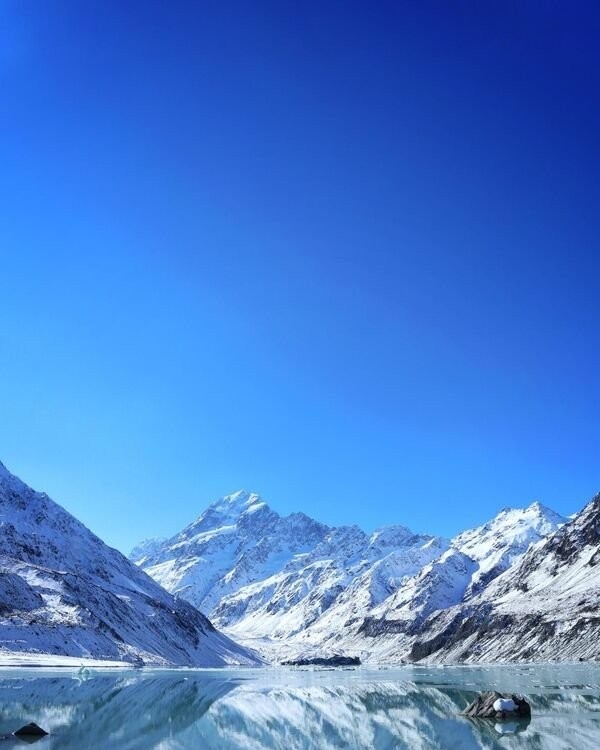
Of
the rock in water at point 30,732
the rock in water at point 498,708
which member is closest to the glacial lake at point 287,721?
the rock in water at point 30,732

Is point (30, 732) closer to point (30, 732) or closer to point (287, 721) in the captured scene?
point (30, 732)

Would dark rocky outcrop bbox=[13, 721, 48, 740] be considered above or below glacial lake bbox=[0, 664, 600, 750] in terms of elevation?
below

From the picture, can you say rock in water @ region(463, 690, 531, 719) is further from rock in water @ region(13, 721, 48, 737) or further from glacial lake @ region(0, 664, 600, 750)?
rock in water @ region(13, 721, 48, 737)

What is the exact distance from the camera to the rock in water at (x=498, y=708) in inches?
2130

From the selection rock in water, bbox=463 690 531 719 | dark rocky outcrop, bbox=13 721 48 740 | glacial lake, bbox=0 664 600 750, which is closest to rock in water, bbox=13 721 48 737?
dark rocky outcrop, bbox=13 721 48 740

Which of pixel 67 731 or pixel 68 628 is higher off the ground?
pixel 67 731

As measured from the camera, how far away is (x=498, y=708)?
178 feet

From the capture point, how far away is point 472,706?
58188 mm

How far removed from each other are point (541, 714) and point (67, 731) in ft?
125

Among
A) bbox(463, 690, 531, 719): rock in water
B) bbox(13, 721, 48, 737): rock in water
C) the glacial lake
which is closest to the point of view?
the glacial lake

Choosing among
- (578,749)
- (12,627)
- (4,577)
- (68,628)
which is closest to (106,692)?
(578,749)

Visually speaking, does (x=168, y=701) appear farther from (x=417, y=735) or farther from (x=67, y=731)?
(x=417, y=735)

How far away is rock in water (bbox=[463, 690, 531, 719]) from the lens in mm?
54094

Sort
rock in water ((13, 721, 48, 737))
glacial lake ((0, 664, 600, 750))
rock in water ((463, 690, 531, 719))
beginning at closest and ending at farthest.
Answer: glacial lake ((0, 664, 600, 750)), rock in water ((13, 721, 48, 737)), rock in water ((463, 690, 531, 719))
